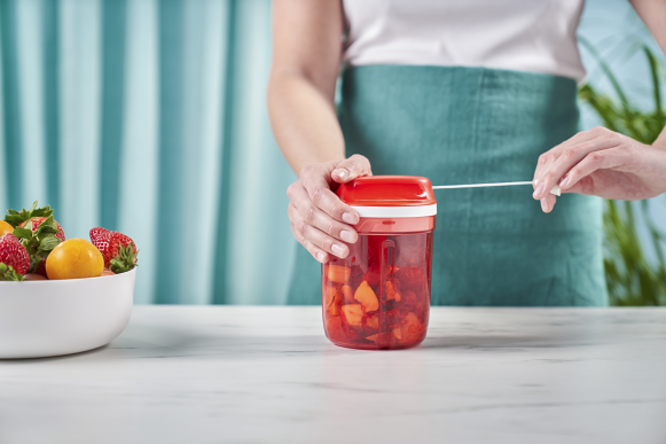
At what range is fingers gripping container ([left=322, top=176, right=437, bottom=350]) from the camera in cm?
60

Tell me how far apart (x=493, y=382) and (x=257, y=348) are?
27cm

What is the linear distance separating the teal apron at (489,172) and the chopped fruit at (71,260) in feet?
2.10

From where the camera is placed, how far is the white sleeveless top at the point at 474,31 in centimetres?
104

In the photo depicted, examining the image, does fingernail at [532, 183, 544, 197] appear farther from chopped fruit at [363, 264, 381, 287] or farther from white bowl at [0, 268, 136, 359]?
white bowl at [0, 268, 136, 359]

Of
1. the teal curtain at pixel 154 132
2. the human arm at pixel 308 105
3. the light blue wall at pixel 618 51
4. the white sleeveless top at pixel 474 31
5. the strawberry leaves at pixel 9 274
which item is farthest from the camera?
the light blue wall at pixel 618 51

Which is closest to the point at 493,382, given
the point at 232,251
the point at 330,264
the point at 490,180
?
the point at 330,264

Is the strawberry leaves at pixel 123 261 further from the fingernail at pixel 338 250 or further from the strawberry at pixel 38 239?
the fingernail at pixel 338 250

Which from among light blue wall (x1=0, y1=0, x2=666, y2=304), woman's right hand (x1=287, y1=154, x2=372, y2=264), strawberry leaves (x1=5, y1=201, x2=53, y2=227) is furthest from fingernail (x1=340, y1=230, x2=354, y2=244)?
light blue wall (x1=0, y1=0, x2=666, y2=304)

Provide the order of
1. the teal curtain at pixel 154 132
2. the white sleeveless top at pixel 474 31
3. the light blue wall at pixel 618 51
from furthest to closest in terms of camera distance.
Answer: the light blue wall at pixel 618 51 → the teal curtain at pixel 154 132 → the white sleeveless top at pixel 474 31

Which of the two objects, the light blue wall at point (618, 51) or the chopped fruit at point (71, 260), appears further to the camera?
the light blue wall at point (618, 51)

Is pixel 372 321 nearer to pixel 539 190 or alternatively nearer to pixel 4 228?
pixel 539 190

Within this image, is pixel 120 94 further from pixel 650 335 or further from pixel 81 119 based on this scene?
pixel 650 335

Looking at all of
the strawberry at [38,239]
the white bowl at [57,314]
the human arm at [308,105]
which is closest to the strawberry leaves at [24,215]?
the strawberry at [38,239]

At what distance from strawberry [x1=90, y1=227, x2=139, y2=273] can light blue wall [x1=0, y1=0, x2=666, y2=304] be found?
113cm
